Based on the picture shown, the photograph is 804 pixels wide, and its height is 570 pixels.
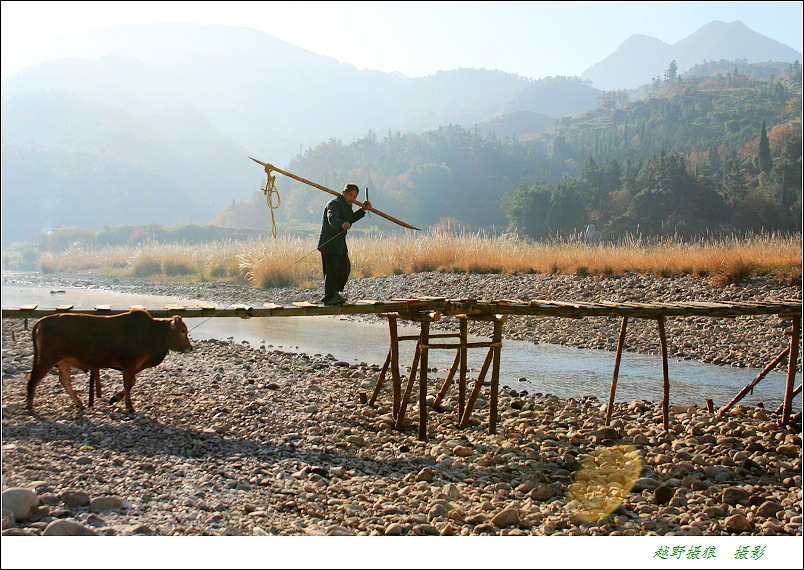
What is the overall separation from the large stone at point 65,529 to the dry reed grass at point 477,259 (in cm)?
1321

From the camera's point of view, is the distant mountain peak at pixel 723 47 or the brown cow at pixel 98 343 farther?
the distant mountain peak at pixel 723 47

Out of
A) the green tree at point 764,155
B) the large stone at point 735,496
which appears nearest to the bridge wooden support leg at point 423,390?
the large stone at point 735,496

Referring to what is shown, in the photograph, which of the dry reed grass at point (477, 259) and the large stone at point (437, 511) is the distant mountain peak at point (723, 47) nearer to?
the dry reed grass at point (477, 259)

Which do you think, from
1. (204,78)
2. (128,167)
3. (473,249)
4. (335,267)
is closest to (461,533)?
(335,267)

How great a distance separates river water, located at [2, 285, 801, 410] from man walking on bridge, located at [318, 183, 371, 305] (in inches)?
137

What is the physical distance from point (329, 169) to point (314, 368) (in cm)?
5491

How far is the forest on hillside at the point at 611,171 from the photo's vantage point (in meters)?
31.7

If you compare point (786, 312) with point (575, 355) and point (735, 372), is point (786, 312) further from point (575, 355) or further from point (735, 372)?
point (575, 355)

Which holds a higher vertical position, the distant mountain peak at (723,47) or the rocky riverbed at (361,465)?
the distant mountain peak at (723,47)

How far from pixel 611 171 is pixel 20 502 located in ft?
136

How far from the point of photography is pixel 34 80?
141 m

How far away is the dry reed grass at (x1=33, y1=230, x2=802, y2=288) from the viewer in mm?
14547

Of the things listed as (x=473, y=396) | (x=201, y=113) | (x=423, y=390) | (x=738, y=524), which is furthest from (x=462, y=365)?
(x=201, y=113)

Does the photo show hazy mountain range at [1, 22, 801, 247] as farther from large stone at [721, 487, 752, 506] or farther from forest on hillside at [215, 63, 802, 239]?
large stone at [721, 487, 752, 506]
